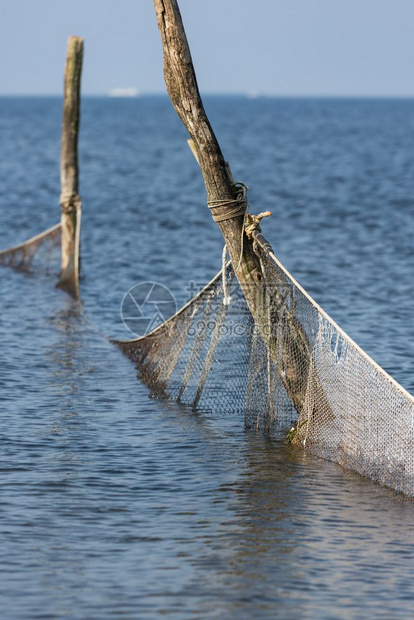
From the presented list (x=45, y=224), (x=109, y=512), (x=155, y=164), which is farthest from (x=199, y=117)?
(x=155, y=164)

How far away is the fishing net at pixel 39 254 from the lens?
60.7 ft

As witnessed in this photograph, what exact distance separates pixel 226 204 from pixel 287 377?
1.72 m

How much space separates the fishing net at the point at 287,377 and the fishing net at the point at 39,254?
7136 millimetres

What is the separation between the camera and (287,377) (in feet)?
31.5

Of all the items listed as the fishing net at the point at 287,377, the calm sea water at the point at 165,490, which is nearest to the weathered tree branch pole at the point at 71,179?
the calm sea water at the point at 165,490

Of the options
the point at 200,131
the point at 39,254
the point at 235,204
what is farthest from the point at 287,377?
the point at 39,254

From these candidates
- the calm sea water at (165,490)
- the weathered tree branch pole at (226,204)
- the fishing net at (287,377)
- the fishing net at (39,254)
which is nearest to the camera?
the calm sea water at (165,490)

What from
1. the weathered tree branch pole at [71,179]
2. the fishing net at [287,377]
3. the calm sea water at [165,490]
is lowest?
the calm sea water at [165,490]

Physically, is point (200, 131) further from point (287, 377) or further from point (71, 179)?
point (71, 179)

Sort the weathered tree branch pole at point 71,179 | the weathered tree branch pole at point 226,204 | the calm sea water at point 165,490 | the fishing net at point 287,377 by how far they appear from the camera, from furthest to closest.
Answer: the weathered tree branch pole at point 71,179, the weathered tree branch pole at point 226,204, the fishing net at point 287,377, the calm sea water at point 165,490

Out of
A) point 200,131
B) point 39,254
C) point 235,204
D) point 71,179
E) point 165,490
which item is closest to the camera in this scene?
point 165,490

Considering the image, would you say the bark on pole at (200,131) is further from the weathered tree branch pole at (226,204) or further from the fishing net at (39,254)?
the fishing net at (39,254)

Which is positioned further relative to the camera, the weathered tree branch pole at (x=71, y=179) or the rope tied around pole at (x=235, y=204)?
the weathered tree branch pole at (x=71, y=179)

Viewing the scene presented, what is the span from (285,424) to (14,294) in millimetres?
8701
